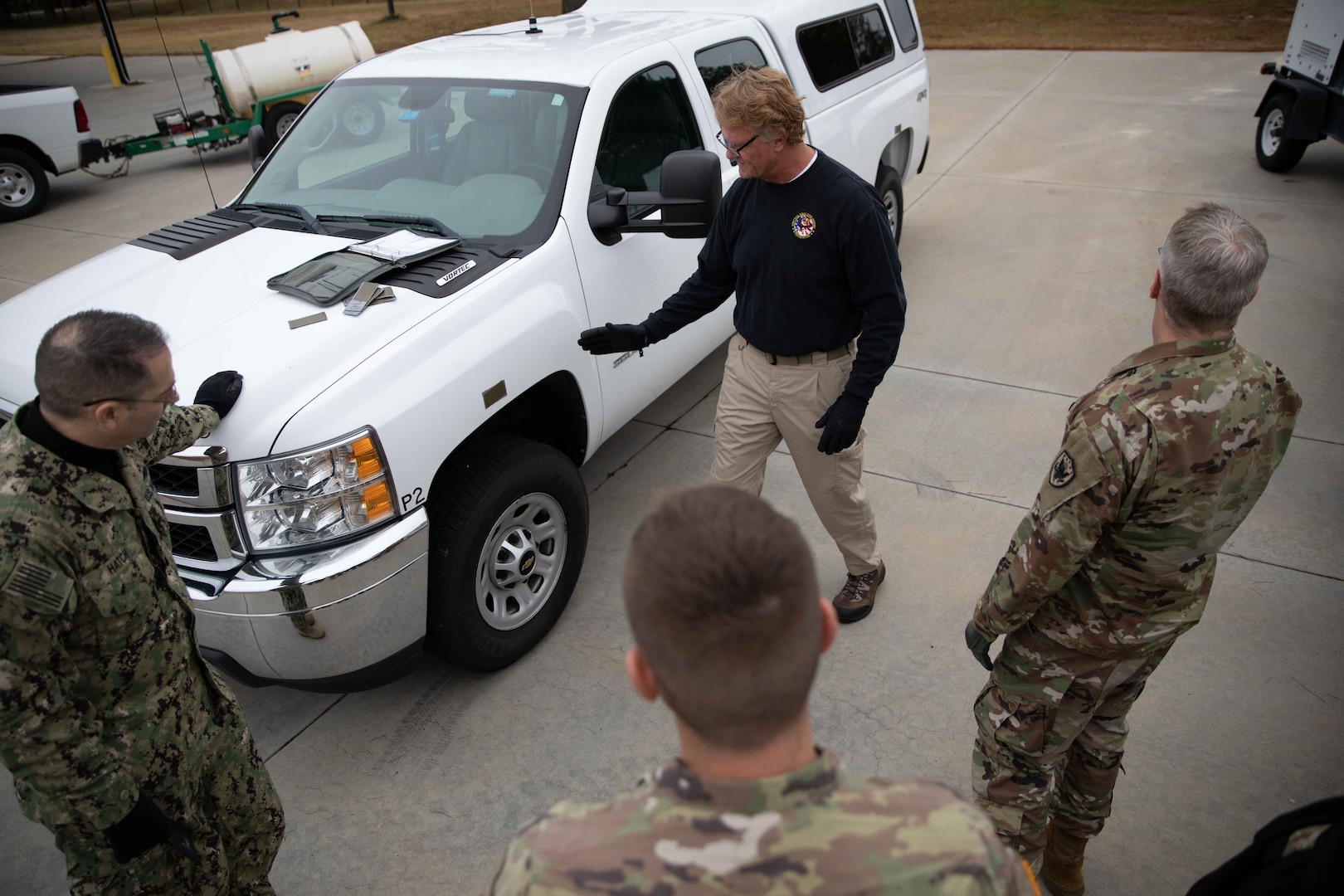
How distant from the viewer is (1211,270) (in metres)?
1.80

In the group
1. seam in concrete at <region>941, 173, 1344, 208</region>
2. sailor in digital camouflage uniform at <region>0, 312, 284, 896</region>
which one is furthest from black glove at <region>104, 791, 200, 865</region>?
seam in concrete at <region>941, 173, 1344, 208</region>

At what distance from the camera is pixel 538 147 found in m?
3.71

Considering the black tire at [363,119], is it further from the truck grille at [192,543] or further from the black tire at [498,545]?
the truck grille at [192,543]

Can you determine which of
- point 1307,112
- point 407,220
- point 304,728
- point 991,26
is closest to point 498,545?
point 304,728

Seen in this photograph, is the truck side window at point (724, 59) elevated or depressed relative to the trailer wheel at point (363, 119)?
depressed

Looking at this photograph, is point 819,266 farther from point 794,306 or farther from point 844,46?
point 844,46

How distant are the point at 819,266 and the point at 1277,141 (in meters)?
8.17

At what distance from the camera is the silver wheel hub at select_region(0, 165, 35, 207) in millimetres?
9594

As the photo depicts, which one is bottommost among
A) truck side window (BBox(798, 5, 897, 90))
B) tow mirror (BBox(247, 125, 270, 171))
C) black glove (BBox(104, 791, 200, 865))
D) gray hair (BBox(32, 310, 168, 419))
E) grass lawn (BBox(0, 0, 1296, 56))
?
grass lawn (BBox(0, 0, 1296, 56))

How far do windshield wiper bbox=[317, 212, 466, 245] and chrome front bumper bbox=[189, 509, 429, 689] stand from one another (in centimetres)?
128

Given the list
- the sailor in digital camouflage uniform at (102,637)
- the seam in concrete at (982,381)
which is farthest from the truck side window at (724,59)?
the sailor in digital camouflage uniform at (102,637)

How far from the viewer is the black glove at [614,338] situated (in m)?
3.36

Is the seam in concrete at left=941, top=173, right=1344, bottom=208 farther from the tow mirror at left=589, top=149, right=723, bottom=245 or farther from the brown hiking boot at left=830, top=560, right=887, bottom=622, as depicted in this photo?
the brown hiking boot at left=830, top=560, right=887, bottom=622

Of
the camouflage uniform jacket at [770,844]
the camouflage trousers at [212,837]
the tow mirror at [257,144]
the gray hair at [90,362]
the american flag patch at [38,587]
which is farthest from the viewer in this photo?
the tow mirror at [257,144]
